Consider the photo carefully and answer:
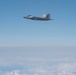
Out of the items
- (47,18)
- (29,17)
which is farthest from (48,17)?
(29,17)

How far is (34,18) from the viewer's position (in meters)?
77.0

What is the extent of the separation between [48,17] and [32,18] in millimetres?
4399

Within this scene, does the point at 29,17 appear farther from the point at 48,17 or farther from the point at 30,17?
the point at 48,17

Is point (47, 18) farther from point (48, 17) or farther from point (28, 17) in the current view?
point (28, 17)

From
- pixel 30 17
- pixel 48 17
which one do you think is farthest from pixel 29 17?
pixel 48 17

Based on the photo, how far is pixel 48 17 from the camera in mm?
75125

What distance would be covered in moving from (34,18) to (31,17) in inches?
32.0

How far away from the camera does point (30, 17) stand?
77.2m

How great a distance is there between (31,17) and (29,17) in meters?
0.52

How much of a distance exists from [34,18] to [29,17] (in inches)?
50.7

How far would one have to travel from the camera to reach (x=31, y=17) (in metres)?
77.1

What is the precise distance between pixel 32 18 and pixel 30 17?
1.98ft

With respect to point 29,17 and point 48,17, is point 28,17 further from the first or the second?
point 48,17

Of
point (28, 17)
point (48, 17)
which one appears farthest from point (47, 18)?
point (28, 17)
